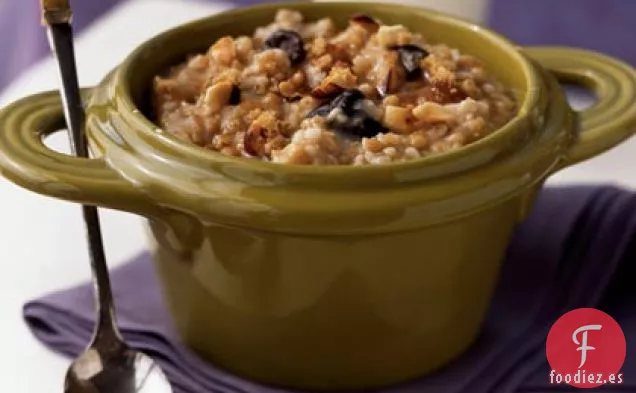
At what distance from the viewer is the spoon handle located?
825mm

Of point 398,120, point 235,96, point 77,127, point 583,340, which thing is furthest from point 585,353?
point 77,127

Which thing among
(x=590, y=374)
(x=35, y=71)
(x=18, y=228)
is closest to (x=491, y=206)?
(x=590, y=374)

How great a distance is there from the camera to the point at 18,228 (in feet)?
3.34

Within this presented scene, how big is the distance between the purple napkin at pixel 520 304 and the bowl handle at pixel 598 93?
5.1 inches

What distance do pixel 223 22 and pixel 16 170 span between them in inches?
11.7

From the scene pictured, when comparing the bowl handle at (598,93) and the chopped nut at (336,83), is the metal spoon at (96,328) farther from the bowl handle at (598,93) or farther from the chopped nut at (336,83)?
the bowl handle at (598,93)

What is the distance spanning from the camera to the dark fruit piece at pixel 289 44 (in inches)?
34.9

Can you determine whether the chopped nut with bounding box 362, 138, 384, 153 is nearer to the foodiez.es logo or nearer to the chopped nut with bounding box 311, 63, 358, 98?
the chopped nut with bounding box 311, 63, 358, 98

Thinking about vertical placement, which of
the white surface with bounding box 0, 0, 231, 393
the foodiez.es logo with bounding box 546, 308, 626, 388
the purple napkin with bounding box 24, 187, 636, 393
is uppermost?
the foodiez.es logo with bounding box 546, 308, 626, 388

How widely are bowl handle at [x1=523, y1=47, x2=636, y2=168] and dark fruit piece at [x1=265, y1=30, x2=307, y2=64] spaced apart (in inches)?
8.2

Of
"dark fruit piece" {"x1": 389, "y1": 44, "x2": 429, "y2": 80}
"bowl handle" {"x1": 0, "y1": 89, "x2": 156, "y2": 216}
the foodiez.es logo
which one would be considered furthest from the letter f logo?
"bowl handle" {"x1": 0, "y1": 89, "x2": 156, "y2": 216}

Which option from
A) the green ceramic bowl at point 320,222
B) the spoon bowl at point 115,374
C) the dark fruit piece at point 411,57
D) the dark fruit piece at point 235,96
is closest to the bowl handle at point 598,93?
the green ceramic bowl at point 320,222

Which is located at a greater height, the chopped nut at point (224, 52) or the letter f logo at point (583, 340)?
the chopped nut at point (224, 52)

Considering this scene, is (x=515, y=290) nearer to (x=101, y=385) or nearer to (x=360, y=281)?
(x=360, y=281)
